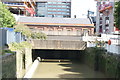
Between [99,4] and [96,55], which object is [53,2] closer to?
[99,4]

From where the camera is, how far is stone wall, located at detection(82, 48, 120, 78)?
43.6 feet

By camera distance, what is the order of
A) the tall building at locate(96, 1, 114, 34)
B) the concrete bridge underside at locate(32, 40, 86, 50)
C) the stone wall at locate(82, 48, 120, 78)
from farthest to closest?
the tall building at locate(96, 1, 114, 34) → the concrete bridge underside at locate(32, 40, 86, 50) → the stone wall at locate(82, 48, 120, 78)

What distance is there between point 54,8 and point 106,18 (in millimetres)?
Answer: 57778

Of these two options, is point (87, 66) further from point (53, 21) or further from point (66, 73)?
point (53, 21)

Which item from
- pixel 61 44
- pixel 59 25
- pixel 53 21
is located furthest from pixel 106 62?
pixel 53 21

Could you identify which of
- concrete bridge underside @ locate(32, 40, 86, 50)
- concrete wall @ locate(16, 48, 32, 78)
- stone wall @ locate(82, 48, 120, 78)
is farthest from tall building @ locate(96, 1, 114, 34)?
concrete wall @ locate(16, 48, 32, 78)

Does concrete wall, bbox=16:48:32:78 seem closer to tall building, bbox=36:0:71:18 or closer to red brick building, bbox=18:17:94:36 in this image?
red brick building, bbox=18:17:94:36

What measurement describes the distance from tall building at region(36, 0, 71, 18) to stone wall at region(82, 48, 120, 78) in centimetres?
9260

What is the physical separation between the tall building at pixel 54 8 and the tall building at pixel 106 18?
39.4 m

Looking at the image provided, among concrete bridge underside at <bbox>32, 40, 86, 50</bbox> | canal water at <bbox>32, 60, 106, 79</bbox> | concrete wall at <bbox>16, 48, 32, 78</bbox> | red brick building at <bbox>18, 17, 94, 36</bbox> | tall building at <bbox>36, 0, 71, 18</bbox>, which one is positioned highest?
tall building at <bbox>36, 0, 71, 18</bbox>

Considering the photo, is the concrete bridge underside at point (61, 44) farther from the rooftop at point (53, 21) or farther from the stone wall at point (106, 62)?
the rooftop at point (53, 21)

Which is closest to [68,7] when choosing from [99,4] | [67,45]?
[99,4]

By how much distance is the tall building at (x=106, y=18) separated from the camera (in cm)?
Result: 6108

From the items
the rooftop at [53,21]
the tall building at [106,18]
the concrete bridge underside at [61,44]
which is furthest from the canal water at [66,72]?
the tall building at [106,18]
